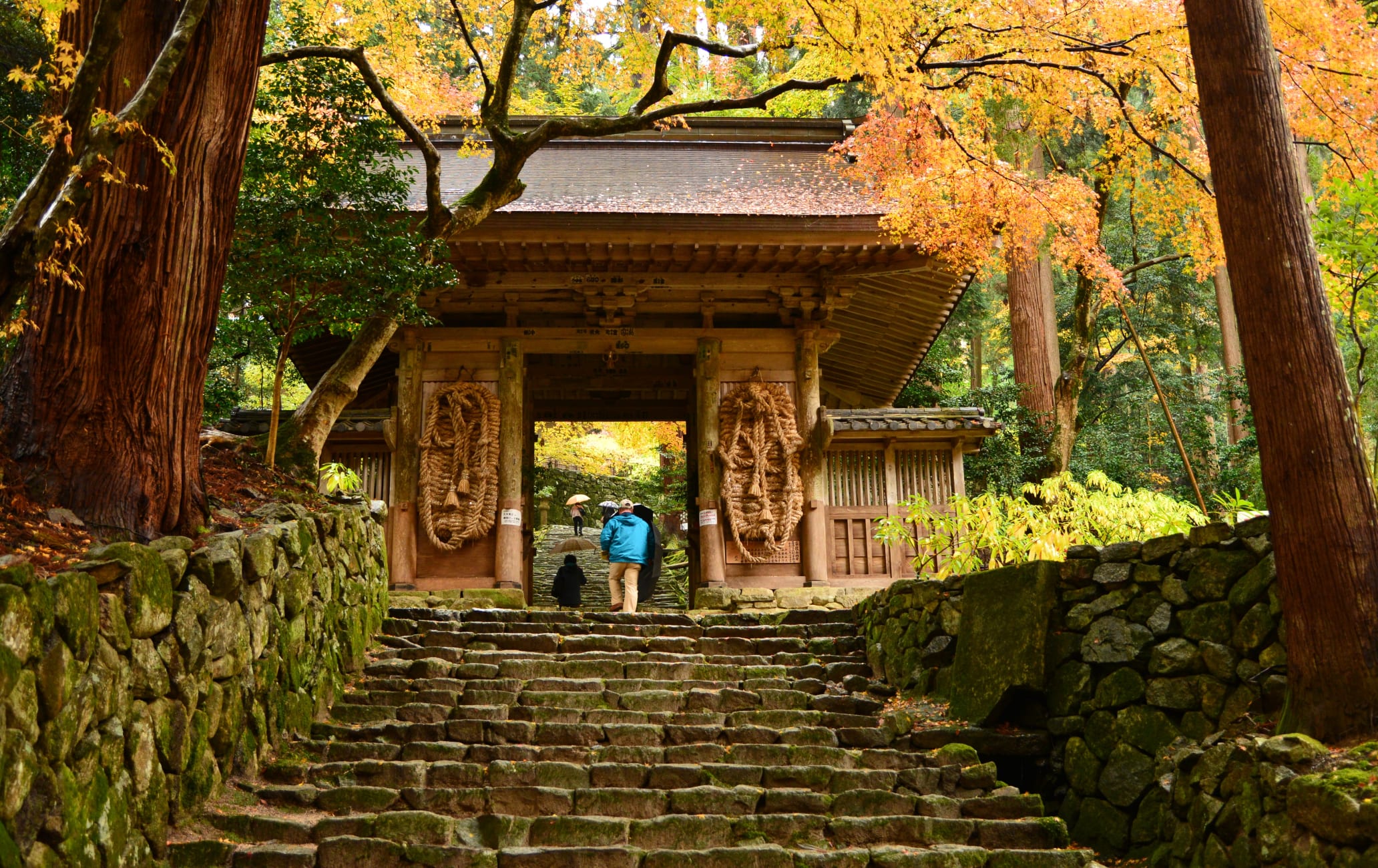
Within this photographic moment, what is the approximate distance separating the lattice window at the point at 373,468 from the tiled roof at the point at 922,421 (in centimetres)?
491

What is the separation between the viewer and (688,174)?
1336cm

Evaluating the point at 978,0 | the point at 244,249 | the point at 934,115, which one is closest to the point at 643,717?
the point at 244,249

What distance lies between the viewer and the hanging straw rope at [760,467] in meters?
11.6

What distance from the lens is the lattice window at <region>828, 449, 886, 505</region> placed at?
468 inches

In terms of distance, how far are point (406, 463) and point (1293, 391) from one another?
8.93 meters

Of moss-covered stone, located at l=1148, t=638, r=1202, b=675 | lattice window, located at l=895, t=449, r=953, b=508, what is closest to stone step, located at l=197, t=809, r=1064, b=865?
moss-covered stone, located at l=1148, t=638, r=1202, b=675

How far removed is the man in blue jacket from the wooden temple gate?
1389 millimetres

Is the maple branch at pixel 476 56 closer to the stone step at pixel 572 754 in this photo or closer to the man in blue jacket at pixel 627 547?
the man in blue jacket at pixel 627 547

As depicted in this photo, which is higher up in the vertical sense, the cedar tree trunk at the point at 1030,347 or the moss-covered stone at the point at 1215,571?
the cedar tree trunk at the point at 1030,347

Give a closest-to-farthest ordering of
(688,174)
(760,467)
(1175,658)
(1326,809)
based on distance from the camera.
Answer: (1326,809) → (1175,658) → (760,467) → (688,174)

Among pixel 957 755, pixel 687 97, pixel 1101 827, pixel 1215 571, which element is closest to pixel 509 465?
pixel 957 755

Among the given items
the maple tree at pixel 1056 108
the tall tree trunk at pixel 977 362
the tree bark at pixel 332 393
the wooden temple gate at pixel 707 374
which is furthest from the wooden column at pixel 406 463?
the tall tree trunk at pixel 977 362

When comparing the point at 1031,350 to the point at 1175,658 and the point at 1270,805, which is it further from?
the point at 1270,805

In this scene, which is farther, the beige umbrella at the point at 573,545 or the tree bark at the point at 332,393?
the beige umbrella at the point at 573,545
